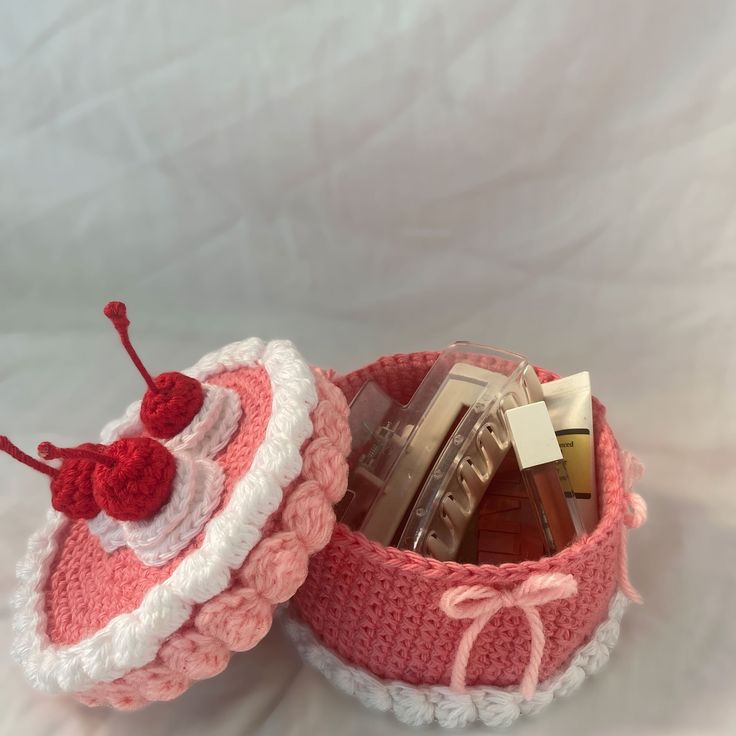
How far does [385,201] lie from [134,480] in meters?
0.56

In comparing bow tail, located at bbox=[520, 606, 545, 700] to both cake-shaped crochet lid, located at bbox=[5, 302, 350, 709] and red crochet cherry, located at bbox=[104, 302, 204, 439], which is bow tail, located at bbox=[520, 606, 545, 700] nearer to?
cake-shaped crochet lid, located at bbox=[5, 302, 350, 709]

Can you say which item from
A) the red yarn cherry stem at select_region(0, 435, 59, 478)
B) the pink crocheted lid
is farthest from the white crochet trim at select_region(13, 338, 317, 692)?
the red yarn cherry stem at select_region(0, 435, 59, 478)

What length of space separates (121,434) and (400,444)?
0.24m

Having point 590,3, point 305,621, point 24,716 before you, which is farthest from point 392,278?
point 24,716

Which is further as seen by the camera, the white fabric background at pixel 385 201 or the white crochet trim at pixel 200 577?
the white fabric background at pixel 385 201

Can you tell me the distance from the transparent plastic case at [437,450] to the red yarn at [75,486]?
208 mm

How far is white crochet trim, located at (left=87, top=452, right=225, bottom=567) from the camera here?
21.2 inches

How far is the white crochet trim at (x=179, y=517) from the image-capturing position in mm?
539

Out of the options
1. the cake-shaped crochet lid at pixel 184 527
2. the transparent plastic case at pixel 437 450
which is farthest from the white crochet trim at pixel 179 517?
the transparent plastic case at pixel 437 450

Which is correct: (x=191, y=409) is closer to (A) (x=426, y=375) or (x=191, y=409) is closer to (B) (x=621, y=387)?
(A) (x=426, y=375)

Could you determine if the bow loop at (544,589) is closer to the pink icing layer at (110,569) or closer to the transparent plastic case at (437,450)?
the transparent plastic case at (437,450)

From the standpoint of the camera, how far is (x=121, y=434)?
2.28 feet

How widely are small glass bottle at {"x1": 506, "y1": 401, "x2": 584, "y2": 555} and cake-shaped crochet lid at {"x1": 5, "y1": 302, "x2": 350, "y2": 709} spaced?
0.14m

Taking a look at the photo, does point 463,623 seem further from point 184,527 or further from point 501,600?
point 184,527
